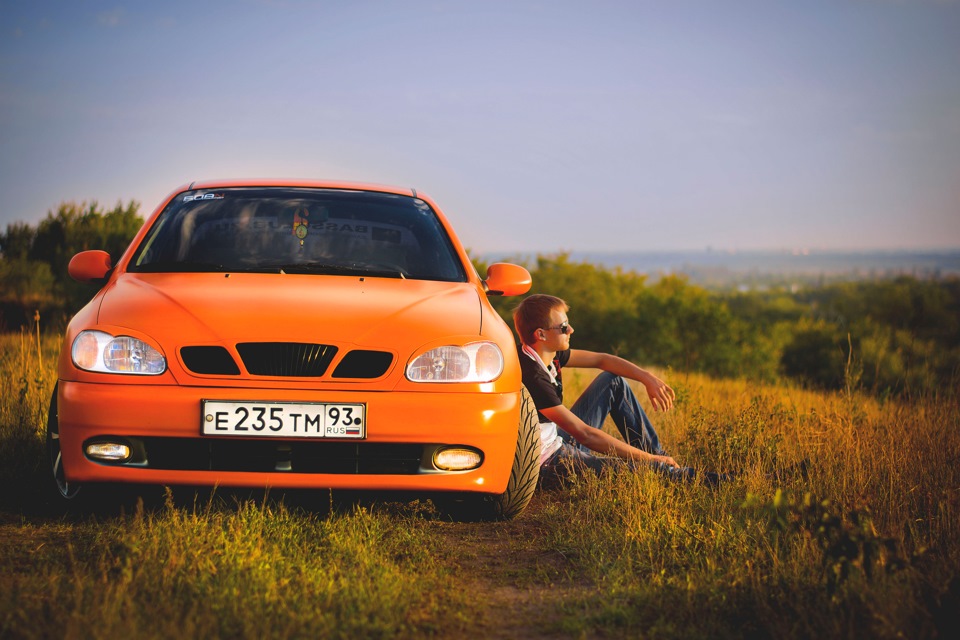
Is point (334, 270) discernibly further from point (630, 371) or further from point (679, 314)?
point (679, 314)

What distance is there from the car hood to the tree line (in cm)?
1532

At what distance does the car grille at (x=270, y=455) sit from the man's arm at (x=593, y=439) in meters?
1.60

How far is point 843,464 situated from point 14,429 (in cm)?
495

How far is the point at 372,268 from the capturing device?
464 cm

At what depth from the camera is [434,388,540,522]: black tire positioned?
162 inches

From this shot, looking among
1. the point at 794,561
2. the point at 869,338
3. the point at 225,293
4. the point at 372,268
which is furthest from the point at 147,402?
the point at 869,338

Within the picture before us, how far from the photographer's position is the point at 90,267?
455cm

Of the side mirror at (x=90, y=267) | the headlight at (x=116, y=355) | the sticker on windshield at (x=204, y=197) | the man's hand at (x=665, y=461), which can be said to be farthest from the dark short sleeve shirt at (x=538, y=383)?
the side mirror at (x=90, y=267)

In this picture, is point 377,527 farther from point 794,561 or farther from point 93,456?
point 794,561

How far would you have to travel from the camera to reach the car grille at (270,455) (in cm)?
358

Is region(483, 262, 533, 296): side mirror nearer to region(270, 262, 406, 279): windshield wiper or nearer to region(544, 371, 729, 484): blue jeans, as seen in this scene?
region(270, 262, 406, 279): windshield wiper

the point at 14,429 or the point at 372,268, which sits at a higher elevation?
the point at 372,268

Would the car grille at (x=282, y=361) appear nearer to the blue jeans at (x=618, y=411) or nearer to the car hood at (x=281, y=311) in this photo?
the car hood at (x=281, y=311)

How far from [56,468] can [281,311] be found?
136 cm
